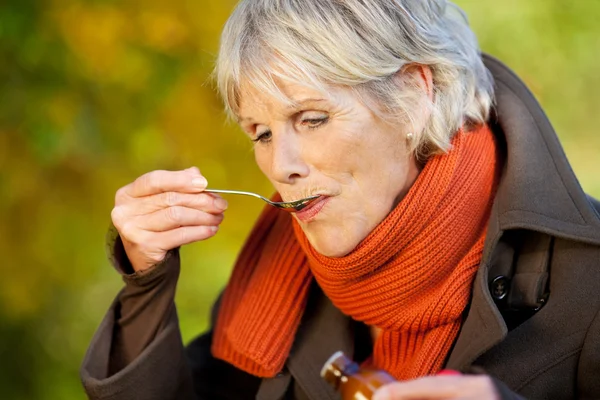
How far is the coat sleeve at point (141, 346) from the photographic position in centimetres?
170

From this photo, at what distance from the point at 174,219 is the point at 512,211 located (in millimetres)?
713

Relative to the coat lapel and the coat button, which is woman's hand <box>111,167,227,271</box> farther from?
the coat button

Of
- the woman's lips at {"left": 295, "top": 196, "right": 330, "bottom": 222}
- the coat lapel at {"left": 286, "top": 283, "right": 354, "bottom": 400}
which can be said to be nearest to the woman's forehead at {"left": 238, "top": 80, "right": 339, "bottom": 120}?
the woman's lips at {"left": 295, "top": 196, "right": 330, "bottom": 222}

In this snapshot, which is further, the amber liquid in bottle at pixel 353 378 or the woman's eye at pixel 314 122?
the woman's eye at pixel 314 122

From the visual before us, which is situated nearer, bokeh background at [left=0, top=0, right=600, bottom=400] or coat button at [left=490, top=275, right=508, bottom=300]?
coat button at [left=490, top=275, right=508, bottom=300]

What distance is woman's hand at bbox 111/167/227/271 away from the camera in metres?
1.60

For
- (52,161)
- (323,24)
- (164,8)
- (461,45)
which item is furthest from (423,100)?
(52,161)

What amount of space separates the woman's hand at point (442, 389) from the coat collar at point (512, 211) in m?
0.40

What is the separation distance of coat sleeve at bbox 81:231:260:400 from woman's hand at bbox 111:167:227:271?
0.06 metres

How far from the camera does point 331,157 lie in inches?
58.3

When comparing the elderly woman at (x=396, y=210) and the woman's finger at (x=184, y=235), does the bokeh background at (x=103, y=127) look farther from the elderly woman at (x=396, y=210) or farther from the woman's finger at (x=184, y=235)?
the woman's finger at (x=184, y=235)

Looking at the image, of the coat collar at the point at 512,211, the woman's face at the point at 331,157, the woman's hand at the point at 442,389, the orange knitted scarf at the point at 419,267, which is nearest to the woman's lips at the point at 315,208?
the woman's face at the point at 331,157

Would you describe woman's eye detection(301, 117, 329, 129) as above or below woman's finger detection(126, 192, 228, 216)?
above

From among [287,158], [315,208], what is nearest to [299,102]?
[287,158]
